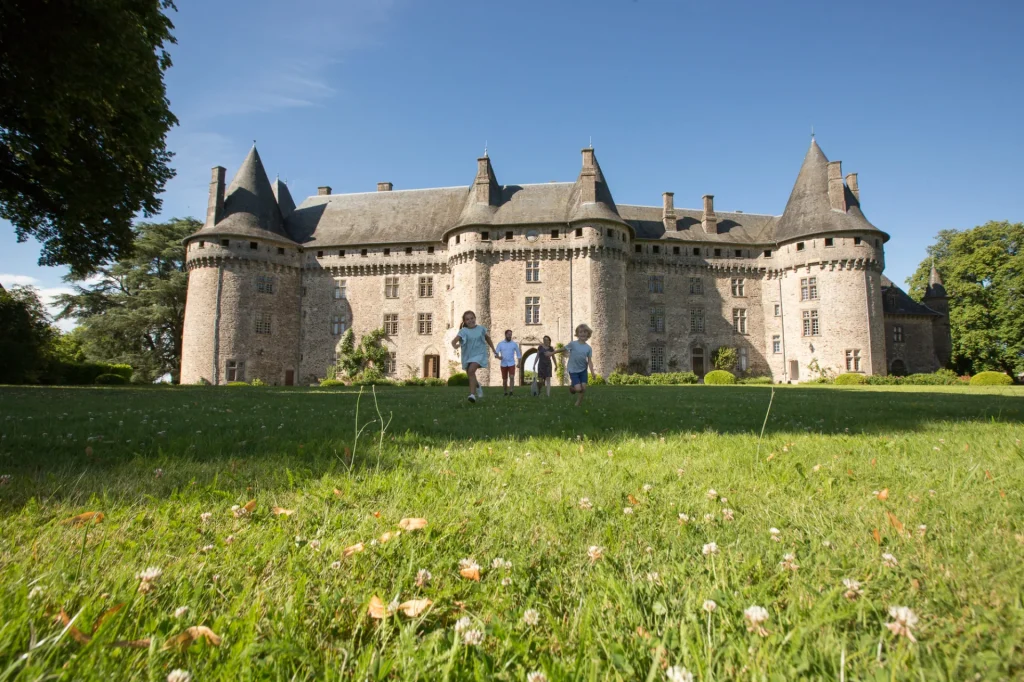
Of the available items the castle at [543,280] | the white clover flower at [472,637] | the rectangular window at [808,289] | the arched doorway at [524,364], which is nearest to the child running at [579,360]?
the white clover flower at [472,637]

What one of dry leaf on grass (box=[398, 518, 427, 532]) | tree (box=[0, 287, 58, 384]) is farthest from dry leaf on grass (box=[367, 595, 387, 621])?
tree (box=[0, 287, 58, 384])

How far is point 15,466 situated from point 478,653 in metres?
3.97

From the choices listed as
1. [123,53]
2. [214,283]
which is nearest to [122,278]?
[214,283]

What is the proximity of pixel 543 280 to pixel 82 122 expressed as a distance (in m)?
25.1

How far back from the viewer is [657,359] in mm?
38062

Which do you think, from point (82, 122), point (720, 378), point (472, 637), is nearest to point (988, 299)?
point (720, 378)

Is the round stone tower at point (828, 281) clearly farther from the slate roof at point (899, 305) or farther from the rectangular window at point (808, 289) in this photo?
the slate roof at point (899, 305)

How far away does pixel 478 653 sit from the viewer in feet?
4.80

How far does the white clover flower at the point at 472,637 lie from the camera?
4.83 ft

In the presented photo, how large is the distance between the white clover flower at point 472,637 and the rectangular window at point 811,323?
4141 centimetres

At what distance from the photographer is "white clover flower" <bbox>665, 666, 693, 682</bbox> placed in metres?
1.31

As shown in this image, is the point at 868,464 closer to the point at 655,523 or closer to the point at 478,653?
the point at 655,523

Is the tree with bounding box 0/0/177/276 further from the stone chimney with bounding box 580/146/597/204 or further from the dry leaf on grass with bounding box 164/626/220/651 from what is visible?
the stone chimney with bounding box 580/146/597/204

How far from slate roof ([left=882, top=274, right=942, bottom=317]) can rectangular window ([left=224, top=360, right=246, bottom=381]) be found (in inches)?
1941
